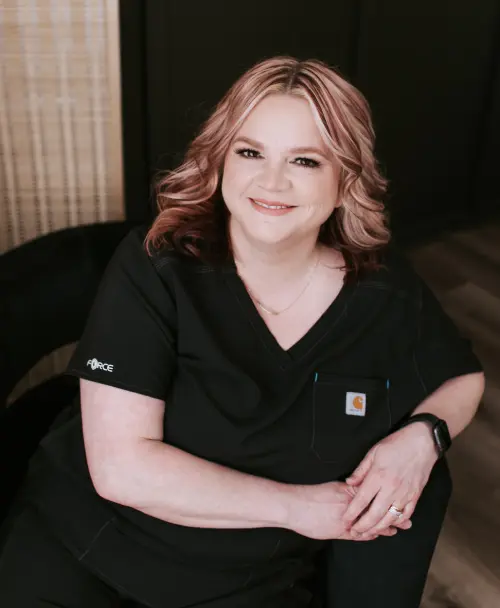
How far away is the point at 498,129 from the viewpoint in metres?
3.65

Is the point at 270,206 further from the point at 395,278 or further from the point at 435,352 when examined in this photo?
the point at 435,352

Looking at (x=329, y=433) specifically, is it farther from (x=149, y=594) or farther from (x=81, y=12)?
(x=81, y=12)

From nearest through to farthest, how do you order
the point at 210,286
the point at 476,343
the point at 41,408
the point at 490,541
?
the point at 210,286 < the point at 41,408 < the point at 490,541 < the point at 476,343

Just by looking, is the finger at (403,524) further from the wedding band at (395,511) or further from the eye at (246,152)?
the eye at (246,152)

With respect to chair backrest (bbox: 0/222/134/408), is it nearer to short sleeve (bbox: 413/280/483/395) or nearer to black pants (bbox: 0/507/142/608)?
black pants (bbox: 0/507/142/608)

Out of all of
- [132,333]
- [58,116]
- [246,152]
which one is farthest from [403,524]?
[58,116]

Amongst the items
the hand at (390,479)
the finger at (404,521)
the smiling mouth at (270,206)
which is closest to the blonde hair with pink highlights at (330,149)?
the smiling mouth at (270,206)

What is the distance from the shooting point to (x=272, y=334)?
4.33 feet

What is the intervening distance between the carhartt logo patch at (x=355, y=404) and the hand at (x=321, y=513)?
13 cm

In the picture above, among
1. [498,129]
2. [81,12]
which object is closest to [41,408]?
[81,12]

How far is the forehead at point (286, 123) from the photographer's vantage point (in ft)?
3.99

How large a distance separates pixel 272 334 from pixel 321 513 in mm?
309

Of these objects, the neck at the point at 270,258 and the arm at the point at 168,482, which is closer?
the arm at the point at 168,482

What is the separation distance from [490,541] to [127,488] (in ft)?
4.03
